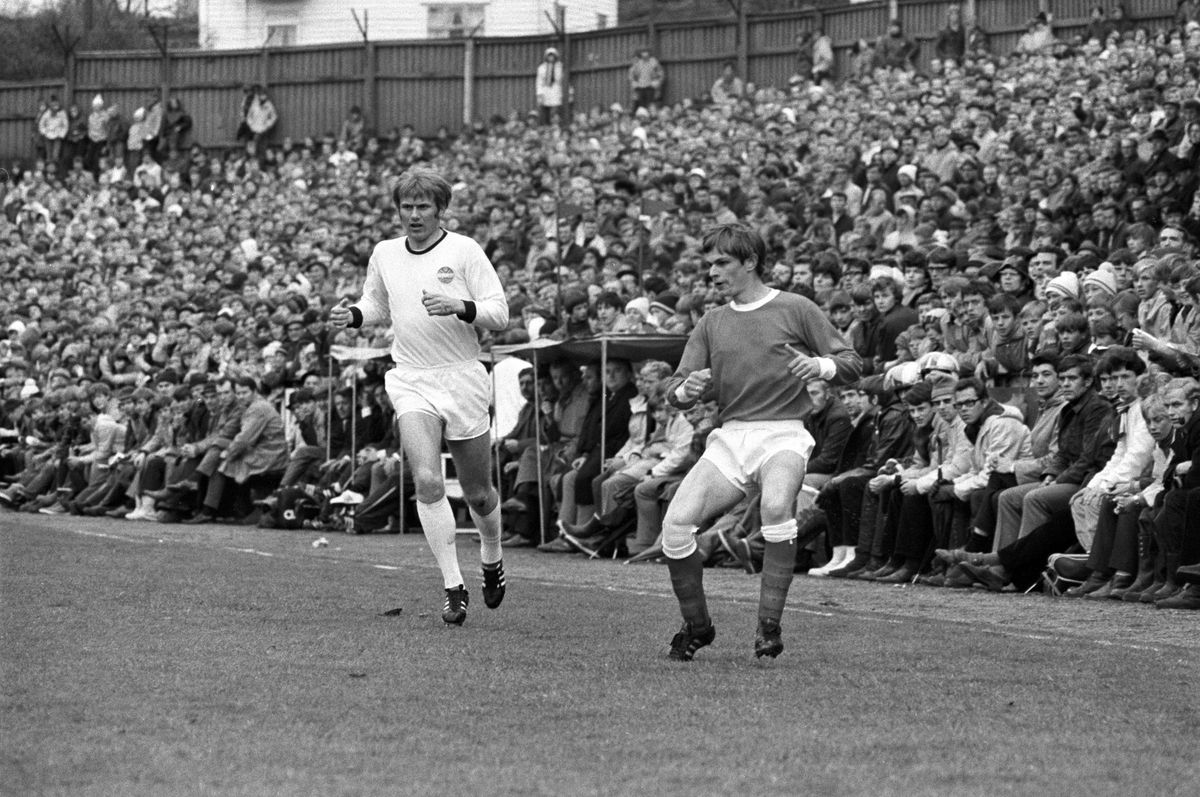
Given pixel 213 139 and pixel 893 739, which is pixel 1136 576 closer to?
pixel 893 739

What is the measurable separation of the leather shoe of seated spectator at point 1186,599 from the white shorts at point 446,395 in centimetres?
461

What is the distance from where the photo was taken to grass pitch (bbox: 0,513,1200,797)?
572 cm

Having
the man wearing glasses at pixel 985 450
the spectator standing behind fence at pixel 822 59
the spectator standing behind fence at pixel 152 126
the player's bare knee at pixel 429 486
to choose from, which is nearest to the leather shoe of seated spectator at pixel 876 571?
the man wearing glasses at pixel 985 450

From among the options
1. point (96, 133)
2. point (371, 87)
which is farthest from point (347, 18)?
point (96, 133)

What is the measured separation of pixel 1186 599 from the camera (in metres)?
11.9

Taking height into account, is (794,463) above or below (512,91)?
below

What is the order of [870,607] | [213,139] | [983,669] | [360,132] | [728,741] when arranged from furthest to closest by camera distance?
[213,139] → [360,132] → [870,607] → [983,669] → [728,741]

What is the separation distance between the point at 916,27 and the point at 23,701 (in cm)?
3431

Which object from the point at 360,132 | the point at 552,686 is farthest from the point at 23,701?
the point at 360,132

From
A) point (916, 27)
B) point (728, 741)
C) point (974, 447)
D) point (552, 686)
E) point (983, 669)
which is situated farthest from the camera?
point (916, 27)

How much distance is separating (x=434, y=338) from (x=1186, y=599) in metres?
5.01

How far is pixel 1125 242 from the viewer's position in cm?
1814

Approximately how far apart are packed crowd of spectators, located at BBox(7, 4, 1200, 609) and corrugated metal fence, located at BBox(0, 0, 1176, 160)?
59.3 inches

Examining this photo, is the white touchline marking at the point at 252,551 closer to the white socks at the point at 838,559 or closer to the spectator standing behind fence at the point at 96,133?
the white socks at the point at 838,559
